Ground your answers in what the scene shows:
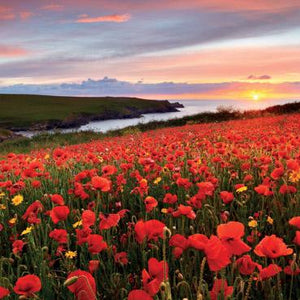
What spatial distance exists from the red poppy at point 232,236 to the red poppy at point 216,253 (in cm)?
5

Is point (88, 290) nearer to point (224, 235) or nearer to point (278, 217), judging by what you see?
point (224, 235)

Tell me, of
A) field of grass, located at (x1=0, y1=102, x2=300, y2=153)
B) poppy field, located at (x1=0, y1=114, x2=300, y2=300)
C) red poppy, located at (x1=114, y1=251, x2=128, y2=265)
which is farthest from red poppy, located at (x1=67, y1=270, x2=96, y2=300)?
field of grass, located at (x1=0, y1=102, x2=300, y2=153)

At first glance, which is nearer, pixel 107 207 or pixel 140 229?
pixel 140 229

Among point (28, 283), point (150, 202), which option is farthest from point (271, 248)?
point (150, 202)

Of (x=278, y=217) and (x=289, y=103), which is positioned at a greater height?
(x=289, y=103)

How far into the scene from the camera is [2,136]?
4700cm

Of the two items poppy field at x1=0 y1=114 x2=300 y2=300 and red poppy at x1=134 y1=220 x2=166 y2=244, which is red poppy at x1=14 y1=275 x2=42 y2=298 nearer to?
poppy field at x1=0 y1=114 x2=300 y2=300

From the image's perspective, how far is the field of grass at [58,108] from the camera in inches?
3666

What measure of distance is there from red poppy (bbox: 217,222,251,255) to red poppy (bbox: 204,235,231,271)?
0.05 meters

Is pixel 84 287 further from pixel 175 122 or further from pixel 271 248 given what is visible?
pixel 175 122

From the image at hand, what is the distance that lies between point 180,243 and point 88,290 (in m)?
0.61

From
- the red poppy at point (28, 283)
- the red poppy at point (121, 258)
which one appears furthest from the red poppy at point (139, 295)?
the red poppy at point (121, 258)

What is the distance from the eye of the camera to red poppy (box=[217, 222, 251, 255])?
1.44m

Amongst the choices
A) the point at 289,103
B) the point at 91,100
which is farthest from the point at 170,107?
the point at 289,103
